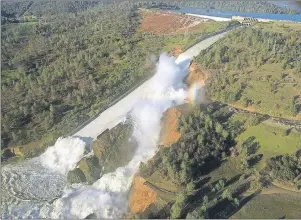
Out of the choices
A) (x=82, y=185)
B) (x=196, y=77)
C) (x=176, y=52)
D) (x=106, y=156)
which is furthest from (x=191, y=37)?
(x=82, y=185)

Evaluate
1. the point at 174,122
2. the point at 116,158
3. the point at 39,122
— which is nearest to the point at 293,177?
the point at 174,122

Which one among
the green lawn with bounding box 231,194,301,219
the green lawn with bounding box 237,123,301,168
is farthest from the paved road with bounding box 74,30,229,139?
the green lawn with bounding box 231,194,301,219

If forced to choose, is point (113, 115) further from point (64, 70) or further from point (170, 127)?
point (64, 70)

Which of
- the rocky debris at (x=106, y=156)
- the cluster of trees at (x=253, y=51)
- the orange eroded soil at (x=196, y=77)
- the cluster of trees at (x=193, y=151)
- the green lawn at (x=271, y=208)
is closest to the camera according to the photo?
the green lawn at (x=271, y=208)

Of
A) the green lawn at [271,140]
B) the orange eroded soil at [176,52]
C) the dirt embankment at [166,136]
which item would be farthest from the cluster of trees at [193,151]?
the orange eroded soil at [176,52]

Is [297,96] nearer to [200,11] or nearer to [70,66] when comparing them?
[70,66]

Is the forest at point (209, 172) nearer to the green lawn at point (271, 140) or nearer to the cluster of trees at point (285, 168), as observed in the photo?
the cluster of trees at point (285, 168)
